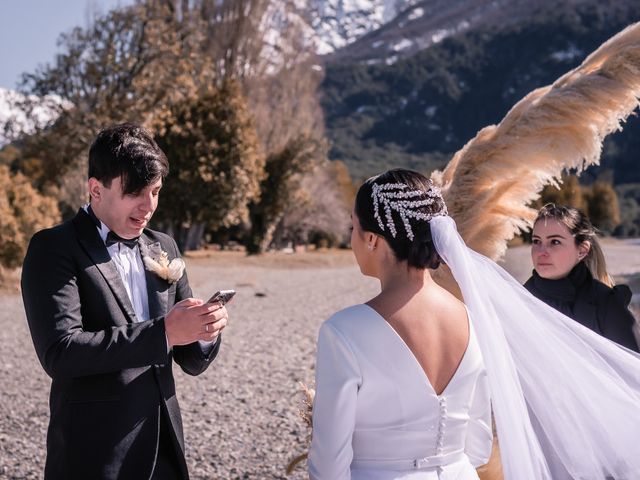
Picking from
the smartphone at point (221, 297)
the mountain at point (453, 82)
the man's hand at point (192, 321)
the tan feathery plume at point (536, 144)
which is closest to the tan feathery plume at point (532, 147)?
the tan feathery plume at point (536, 144)

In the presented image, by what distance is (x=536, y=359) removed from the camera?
102 inches

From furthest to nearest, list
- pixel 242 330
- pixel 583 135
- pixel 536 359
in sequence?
pixel 242 330
pixel 583 135
pixel 536 359

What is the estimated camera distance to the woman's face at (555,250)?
3939 mm

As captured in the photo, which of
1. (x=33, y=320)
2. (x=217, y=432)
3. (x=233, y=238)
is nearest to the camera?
(x=33, y=320)

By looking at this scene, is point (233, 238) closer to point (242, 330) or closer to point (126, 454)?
point (242, 330)

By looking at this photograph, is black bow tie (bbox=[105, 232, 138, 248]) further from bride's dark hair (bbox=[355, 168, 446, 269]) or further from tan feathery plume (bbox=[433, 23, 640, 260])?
tan feathery plume (bbox=[433, 23, 640, 260])

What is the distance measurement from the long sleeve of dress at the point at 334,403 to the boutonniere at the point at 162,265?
0.81 m

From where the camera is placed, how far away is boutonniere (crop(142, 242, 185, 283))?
2.71m

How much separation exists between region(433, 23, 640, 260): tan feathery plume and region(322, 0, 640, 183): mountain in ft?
391

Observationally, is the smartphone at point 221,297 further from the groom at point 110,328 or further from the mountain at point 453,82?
the mountain at point 453,82

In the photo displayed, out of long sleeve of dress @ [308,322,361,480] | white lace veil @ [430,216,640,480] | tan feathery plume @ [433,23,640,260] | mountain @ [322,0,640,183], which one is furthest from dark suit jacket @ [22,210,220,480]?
mountain @ [322,0,640,183]

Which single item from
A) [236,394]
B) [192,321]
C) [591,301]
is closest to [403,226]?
[192,321]

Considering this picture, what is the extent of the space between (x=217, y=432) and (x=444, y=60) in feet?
547

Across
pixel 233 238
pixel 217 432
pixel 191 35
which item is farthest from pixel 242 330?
pixel 233 238
